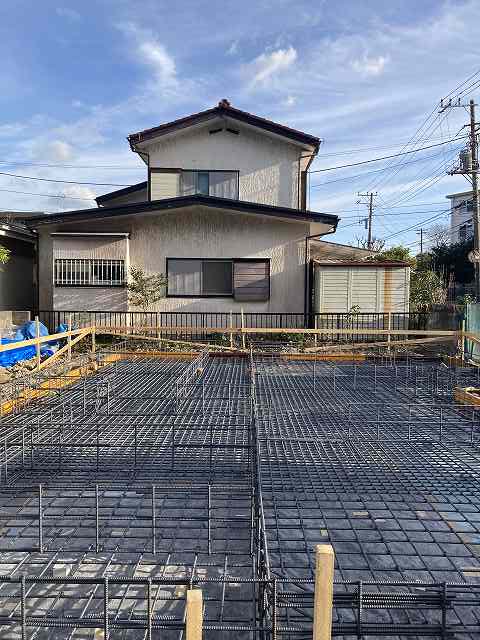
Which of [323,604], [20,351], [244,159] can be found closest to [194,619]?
[323,604]

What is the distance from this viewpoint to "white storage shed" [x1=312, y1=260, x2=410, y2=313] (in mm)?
14250

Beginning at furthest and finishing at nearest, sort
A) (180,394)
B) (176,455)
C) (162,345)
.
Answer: (162,345) → (180,394) → (176,455)

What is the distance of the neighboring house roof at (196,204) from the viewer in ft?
46.4

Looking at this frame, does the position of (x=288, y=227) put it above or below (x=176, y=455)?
above

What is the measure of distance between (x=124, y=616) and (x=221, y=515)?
49.3 inches

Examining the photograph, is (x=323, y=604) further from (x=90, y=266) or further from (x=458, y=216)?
(x=458, y=216)

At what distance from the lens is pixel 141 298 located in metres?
14.6

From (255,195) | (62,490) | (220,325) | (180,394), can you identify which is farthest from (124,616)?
(255,195)

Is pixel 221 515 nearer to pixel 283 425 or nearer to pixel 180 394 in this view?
pixel 283 425

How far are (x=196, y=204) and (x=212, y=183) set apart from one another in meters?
2.77

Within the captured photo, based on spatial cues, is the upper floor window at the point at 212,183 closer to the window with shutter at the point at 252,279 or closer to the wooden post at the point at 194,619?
the window with shutter at the point at 252,279

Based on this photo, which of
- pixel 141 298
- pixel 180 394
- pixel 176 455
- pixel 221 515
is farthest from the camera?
pixel 141 298

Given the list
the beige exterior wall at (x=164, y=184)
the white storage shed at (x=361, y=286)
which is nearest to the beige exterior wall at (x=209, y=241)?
the white storage shed at (x=361, y=286)

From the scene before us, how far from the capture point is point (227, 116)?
1603 centimetres
